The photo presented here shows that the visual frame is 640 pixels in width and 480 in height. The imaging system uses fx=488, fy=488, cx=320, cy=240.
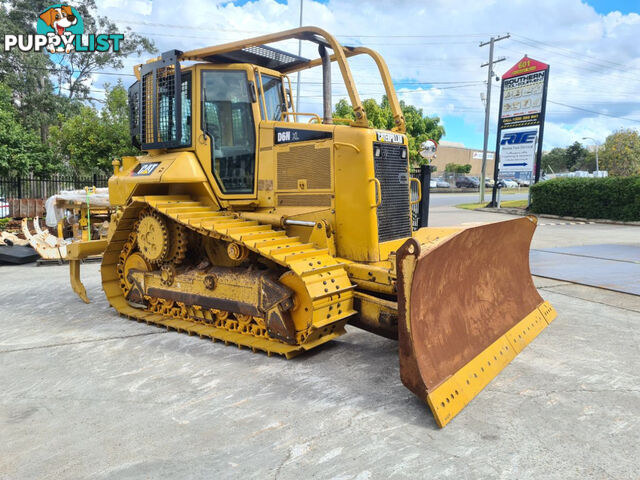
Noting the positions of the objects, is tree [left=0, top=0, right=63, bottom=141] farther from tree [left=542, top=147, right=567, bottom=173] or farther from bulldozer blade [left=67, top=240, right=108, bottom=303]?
tree [left=542, top=147, right=567, bottom=173]

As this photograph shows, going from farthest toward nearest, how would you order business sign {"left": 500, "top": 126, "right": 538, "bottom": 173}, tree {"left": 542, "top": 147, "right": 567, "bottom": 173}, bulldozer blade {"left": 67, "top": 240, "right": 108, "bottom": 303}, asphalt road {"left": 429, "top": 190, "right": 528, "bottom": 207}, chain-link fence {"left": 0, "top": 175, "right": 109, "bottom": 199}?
tree {"left": 542, "top": 147, "right": 567, "bottom": 173}
asphalt road {"left": 429, "top": 190, "right": 528, "bottom": 207}
business sign {"left": 500, "top": 126, "right": 538, "bottom": 173}
chain-link fence {"left": 0, "top": 175, "right": 109, "bottom": 199}
bulldozer blade {"left": 67, "top": 240, "right": 108, "bottom": 303}

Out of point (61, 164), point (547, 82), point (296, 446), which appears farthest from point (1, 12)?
point (296, 446)

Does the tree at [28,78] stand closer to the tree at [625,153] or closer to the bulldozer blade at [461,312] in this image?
the bulldozer blade at [461,312]

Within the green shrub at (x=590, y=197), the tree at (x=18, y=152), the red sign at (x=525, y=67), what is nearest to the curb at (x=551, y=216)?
the green shrub at (x=590, y=197)

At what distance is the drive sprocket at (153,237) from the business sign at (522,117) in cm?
1970

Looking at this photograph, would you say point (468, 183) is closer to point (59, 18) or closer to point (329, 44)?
point (59, 18)

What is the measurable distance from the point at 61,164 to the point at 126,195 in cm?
2089

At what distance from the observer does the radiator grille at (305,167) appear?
5207 millimetres

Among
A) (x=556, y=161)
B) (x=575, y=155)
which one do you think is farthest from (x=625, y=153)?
(x=556, y=161)

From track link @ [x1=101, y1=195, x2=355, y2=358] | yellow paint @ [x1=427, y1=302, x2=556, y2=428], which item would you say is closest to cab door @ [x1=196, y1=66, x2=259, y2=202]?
track link @ [x1=101, y1=195, x2=355, y2=358]

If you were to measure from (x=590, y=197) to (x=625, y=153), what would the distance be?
94.2ft

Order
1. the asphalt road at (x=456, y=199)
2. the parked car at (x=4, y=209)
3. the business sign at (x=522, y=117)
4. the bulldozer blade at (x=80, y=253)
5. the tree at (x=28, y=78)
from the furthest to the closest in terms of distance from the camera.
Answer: the asphalt road at (x=456, y=199)
the tree at (x=28, y=78)
the business sign at (x=522, y=117)
the parked car at (x=4, y=209)
the bulldozer blade at (x=80, y=253)

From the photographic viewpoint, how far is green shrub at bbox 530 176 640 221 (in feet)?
59.7

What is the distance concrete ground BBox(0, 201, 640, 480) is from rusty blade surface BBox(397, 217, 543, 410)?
0.35 m
